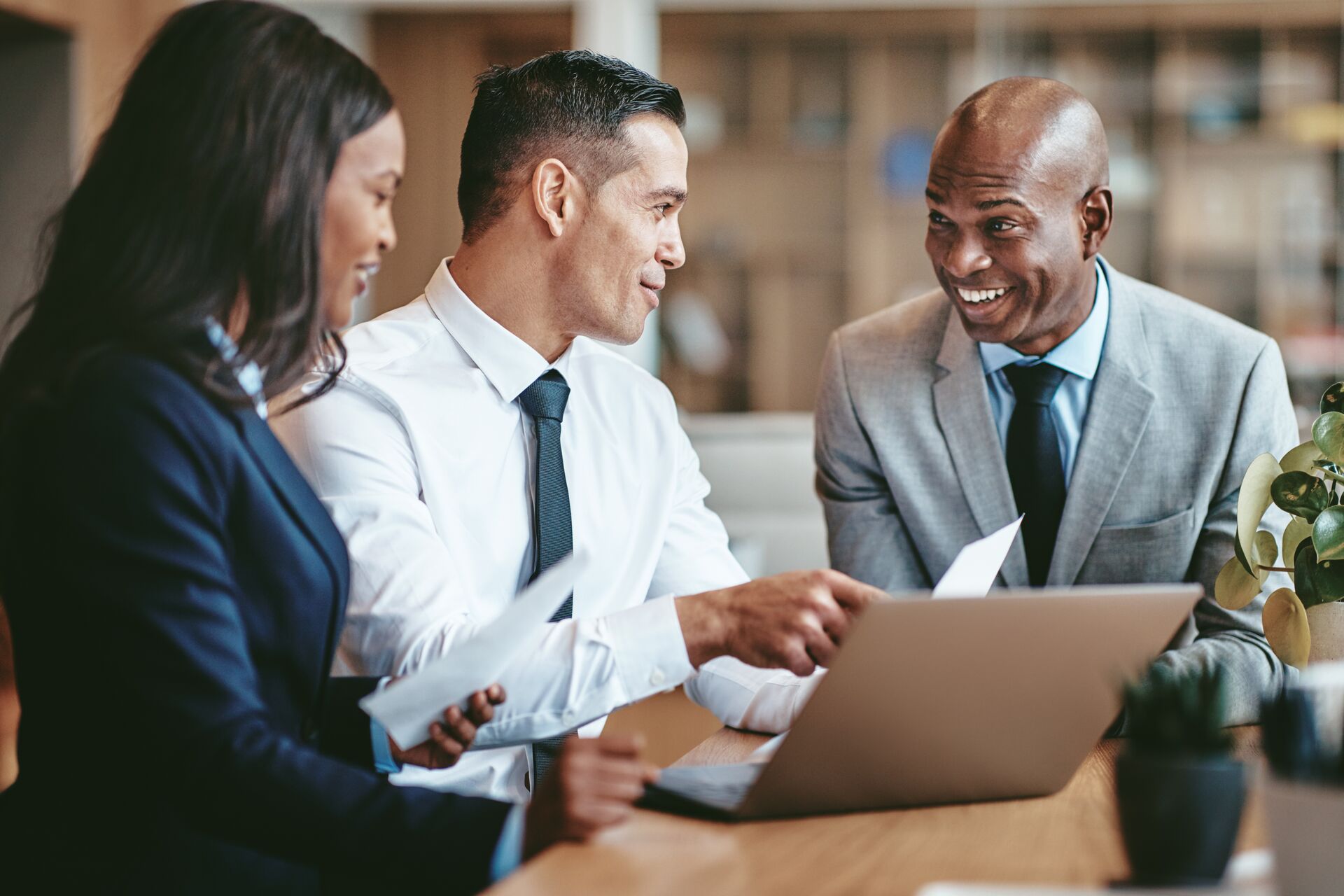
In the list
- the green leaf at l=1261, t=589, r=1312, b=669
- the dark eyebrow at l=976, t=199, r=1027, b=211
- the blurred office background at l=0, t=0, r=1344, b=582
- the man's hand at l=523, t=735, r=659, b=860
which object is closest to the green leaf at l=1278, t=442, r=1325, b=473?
the green leaf at l=1261, t=589, r=1312, b=669

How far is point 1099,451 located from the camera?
1.71 m

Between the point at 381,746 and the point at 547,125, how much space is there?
0.83 metres

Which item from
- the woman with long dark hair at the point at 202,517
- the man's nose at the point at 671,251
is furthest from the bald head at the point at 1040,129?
the woman with long dark hair at the point at 202,517

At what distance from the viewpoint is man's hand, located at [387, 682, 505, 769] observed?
1.11 metres

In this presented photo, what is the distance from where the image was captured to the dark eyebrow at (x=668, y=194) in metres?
1.70

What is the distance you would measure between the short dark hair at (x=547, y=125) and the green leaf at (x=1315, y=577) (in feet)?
3.00

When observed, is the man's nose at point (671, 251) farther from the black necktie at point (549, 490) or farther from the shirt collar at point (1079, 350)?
the shirt collar at point (1079, 350)

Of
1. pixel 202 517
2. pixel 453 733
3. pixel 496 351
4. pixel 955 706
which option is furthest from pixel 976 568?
pixel 496 351

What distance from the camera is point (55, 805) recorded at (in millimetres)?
986

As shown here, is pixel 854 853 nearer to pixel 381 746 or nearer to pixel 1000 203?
pixel 381 746

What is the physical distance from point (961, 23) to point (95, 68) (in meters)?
3.68

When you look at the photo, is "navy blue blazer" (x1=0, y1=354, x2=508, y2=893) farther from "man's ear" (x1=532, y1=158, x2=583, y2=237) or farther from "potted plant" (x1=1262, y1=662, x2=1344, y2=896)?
"man's ear" (x1=532, y1=158, x2=583, y2=237)

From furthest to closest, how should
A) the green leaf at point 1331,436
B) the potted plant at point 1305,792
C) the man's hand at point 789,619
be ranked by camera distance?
the green leaf at point 1331,436
the man's hand at point 789,619
the potted plant at point 1305,792

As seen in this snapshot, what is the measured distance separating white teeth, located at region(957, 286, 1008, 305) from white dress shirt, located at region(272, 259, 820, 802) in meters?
0.42
